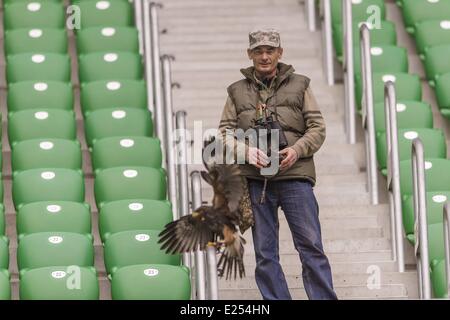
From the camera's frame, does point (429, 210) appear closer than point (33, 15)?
Yes

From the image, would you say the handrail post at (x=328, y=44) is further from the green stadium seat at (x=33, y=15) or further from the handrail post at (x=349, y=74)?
the green stadium seat at (x=33, y=15)

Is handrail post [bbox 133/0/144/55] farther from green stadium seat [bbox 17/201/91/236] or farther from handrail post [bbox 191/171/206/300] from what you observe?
handrail post [bbox 191/171/206/300]

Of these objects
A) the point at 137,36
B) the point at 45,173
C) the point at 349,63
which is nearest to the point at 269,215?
the point at 45,173

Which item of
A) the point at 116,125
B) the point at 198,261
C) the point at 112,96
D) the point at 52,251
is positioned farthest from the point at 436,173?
the point at 52,251

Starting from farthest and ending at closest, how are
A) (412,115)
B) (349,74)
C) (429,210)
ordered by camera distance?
(349,74) < (412,115) < (429,210)

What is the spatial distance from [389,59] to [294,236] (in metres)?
3.04

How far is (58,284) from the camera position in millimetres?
9102

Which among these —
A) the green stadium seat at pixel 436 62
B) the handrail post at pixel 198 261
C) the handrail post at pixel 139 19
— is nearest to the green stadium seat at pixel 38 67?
the handrail post at pixel 139 19

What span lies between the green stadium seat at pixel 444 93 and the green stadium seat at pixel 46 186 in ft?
8.20

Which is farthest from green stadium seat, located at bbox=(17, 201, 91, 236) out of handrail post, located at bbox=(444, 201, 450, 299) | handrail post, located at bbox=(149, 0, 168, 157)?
handrail post, located at bbox=(444, 201, 450, 299)

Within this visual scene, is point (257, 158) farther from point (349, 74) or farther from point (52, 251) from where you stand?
point (349, 74)

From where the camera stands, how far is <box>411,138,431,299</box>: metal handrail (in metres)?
9.45

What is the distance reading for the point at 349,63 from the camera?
37.0 ft
